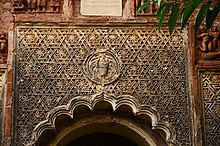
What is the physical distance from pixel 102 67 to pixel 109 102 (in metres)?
0.51

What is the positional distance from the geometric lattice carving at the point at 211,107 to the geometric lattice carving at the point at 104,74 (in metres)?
0.26

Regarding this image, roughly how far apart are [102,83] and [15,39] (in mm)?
1405

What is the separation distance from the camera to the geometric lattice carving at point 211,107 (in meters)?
6.43

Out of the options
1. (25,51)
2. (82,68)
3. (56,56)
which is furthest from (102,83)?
(25,51)

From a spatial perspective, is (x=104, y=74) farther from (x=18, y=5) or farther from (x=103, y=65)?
(x=18, y=5)

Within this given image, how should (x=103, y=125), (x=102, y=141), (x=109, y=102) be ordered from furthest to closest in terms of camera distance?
(x=102, y=141) → (x=103, y=125) → (x=109, y=102)

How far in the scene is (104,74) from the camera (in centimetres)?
661

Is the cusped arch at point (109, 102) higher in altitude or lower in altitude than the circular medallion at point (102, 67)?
lower

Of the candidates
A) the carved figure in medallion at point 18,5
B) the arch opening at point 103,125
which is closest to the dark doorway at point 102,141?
the arch opening at point 103,125

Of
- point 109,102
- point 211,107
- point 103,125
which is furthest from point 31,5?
point 211,107

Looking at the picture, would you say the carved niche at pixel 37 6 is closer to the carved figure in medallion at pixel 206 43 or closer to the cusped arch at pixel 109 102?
the cusped arch at pixel 109 102

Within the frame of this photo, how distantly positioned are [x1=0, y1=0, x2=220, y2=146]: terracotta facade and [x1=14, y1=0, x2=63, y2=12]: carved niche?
14 millimetres

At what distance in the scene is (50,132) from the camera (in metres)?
6.59

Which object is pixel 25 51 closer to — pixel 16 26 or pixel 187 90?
pixel 16 26
